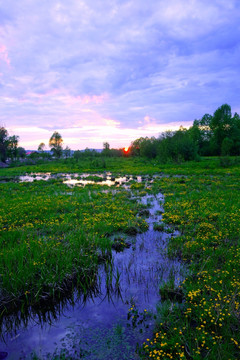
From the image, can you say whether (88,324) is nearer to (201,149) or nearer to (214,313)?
(214,313)

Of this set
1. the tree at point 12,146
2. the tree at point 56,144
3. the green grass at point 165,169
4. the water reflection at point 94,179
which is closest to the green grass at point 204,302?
the water reflection at point 94,179

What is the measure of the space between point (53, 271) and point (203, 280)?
180 inches

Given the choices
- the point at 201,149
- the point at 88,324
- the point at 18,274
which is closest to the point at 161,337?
the point at 88,324

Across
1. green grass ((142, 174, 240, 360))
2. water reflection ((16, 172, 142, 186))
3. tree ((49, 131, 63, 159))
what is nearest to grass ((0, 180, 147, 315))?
green grass ((142, 174, 240, 360))

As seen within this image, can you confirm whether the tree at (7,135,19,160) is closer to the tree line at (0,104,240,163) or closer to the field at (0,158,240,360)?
the tree line at (0,104,240,163)

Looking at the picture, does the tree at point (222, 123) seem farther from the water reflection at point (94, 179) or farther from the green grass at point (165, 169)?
the water reflection at point (94, 179)

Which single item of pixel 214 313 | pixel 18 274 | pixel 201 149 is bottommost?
pixel 214 313

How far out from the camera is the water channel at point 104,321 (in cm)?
478

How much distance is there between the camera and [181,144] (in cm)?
5191

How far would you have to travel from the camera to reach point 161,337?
461 cm

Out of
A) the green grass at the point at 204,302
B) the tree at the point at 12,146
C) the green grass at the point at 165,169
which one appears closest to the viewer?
the green grass at the point at 204,302

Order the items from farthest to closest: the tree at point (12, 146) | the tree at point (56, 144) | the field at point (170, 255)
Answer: the tree at point (56, 144), the tree at point (12, 146), the field at point (170, 255)

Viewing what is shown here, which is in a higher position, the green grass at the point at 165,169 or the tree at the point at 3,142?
the tree at the point at 3,142

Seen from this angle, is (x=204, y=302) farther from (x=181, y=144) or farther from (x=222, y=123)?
(x=222, y=123)
